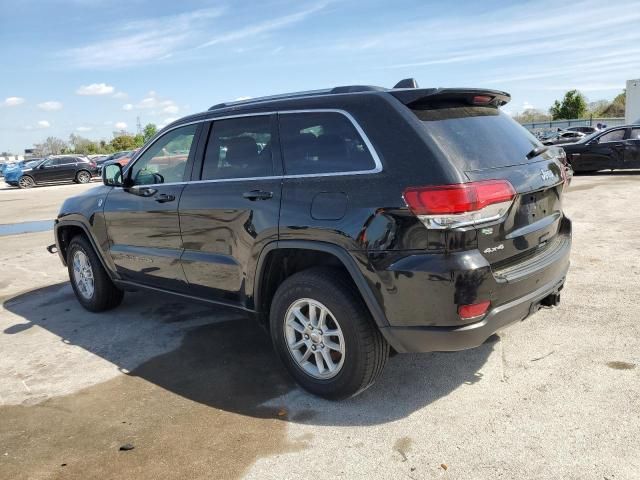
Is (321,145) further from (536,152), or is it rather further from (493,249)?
(536,152)

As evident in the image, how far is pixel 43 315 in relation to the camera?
5711mm

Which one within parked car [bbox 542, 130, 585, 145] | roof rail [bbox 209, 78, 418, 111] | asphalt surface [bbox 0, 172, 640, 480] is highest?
roof rail [bbox 209, 78, 418, 111]

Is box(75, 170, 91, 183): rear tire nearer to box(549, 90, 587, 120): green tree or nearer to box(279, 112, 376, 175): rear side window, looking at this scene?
box(279, 112, 376, 175): rear side window

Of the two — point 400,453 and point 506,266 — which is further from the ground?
point 506,266

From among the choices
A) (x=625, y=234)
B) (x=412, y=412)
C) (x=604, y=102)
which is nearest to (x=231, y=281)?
(x=412, y=412)

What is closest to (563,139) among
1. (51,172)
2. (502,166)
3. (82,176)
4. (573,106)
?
(502,166)

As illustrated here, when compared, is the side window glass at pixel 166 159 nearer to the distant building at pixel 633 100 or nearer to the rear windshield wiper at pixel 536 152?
the rear windshield wiper at pixel 536 152

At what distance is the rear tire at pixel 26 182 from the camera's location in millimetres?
29172

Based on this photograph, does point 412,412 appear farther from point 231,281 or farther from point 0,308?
point 0,308

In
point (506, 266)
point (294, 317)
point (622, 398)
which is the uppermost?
point (506, 266)

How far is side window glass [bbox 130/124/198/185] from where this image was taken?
4402mm

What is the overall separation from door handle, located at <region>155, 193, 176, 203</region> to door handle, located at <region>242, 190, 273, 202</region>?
909 mm

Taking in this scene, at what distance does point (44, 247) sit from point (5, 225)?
443cm

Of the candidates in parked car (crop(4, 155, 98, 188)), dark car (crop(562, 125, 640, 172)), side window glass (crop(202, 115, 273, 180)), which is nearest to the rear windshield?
side window glass (crop(202, 115, 273, 180))
